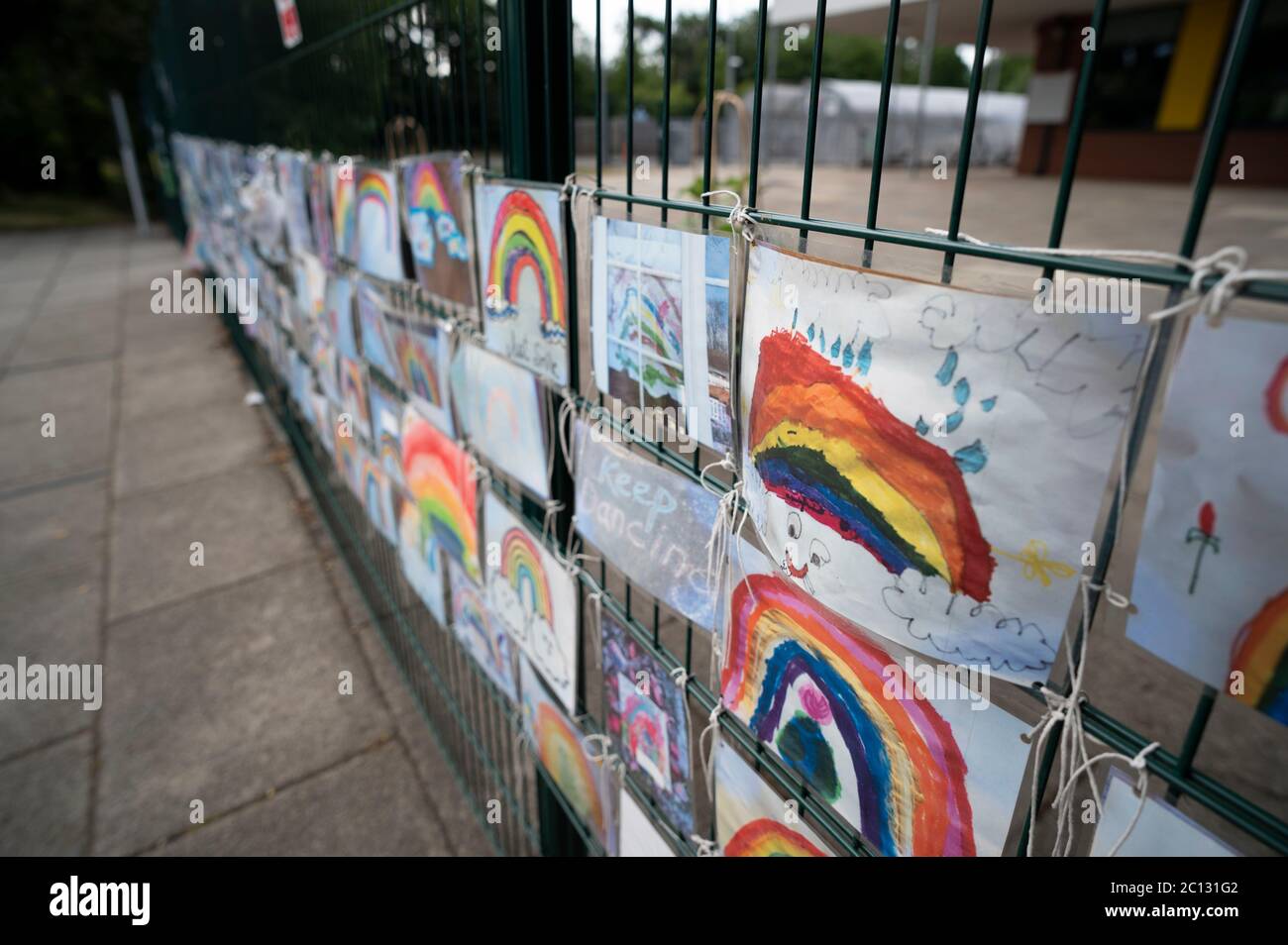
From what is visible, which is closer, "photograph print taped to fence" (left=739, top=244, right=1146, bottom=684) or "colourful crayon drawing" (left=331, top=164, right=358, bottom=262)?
"photograph print taped to fence" (left=739, top=244, right=1146, bottom=684)

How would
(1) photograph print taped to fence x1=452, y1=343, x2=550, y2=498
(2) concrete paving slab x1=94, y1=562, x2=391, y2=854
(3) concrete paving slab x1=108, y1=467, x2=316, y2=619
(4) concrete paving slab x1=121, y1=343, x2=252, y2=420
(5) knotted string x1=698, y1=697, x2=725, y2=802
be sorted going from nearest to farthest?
(5) knotted string x1=698, y1=697, x2=725, y2=802 → (1) photograph print taped to fence x1=452, y1=343, x2=550, y2=498 → (2) concrete paving slab x1=94, y1=562, x2=391, y2=854 → (3) concrete paving slab x1=108, y1=467, x2=316, y2=619 → (4) concrete paving slab x1=121, y1=343, x2=252, y2=420

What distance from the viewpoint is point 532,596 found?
1.85 metres

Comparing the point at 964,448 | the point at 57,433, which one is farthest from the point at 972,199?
the point at 964,448

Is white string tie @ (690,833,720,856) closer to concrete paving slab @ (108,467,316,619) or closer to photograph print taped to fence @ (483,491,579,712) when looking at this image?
photograph print taped to fence @ (483,491,579,712)

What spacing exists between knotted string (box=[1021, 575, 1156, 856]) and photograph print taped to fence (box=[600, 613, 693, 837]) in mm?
739

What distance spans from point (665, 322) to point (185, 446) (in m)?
6.32

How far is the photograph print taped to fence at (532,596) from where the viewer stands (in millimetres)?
1727

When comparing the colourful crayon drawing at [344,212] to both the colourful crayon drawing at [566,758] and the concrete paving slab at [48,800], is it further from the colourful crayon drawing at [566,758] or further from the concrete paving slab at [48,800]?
the concrete paving slab at [48,800]

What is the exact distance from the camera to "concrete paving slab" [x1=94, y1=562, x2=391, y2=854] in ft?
9.50

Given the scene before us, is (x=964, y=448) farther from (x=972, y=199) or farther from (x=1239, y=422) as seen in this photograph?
(x=972, y=199)

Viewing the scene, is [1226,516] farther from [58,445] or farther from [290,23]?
[58,445]

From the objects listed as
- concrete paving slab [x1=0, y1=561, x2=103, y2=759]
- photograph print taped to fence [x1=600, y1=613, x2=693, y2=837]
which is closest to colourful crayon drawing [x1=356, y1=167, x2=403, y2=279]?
photograph print taped to fence [x1=600, y1=613, x2=693, y2=837]

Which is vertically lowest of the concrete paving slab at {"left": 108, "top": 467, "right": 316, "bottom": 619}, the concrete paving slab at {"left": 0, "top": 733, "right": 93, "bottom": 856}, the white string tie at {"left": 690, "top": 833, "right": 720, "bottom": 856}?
the concrete paving slab at {"left": 0, "top": 733, "right": 93, "bottom": 856}

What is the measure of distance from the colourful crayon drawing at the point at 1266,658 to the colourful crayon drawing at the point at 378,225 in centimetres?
220
